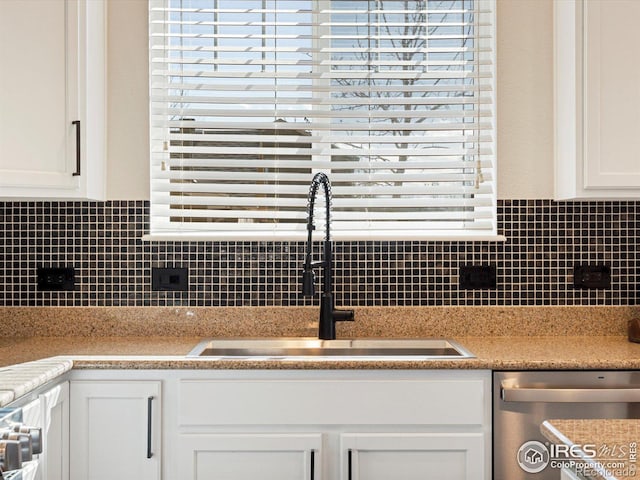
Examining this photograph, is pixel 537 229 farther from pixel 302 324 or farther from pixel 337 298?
pixel 302 324

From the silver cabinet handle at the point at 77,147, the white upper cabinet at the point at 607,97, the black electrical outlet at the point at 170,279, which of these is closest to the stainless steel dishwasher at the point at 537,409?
the white upper cabinet at the point at 607,97

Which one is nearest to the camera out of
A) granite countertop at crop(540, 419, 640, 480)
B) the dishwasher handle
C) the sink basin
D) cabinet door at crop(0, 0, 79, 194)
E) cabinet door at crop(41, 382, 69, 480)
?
granite countertop at crop(540, 419, 640, 480)

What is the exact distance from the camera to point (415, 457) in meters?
2.09

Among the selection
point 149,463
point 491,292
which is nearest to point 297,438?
point 149,463

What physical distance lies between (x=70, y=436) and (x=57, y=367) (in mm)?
270

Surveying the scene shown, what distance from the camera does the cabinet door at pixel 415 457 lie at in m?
2.09

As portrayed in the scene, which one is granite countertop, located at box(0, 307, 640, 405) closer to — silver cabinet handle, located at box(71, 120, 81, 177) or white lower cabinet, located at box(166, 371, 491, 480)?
white lower cabinet, located at box(166, 371, 491, 480)

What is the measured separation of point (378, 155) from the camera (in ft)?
8.92

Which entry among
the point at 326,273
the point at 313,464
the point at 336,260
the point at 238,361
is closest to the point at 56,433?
the point at 238,361

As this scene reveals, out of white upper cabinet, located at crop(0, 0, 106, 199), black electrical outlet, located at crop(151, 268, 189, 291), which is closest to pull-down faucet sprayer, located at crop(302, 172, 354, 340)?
black electrical outlet, located at crop(151, 268, 189, 291)

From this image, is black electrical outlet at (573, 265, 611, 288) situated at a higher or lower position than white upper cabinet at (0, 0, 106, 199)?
lower

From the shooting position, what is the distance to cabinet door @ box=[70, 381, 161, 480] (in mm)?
2096
